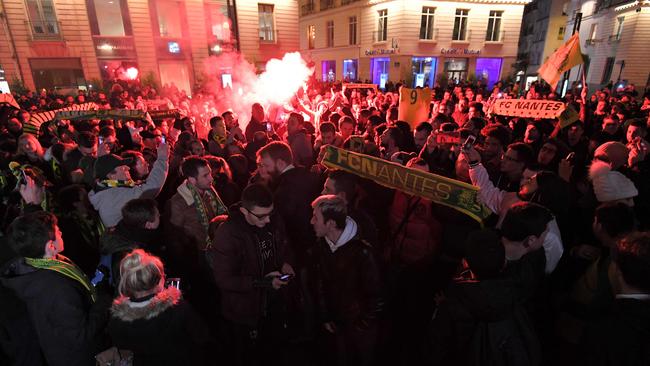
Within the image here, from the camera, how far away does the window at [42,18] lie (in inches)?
882

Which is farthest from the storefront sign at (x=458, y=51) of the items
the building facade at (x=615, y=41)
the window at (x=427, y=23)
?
the building facade at (x=615, y=41)

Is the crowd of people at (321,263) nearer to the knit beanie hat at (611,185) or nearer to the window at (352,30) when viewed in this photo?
the knit beanie hat at (611,185)

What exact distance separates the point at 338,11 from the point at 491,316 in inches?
1637

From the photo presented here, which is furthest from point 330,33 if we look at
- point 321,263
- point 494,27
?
point 321,263

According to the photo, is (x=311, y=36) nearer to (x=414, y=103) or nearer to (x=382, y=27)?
(x=382, y=27)

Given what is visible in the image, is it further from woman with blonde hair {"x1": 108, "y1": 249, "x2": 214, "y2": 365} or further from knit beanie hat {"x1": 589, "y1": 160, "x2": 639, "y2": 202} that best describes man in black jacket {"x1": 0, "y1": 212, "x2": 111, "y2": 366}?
knit beanie hat {"x1": 589, "y1": 160, "x2": 639, "y2": 202}

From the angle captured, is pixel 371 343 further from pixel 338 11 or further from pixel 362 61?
pixel 338 11

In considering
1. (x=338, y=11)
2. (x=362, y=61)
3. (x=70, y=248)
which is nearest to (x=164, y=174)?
(x=70, y=248)

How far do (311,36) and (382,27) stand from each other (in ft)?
43.9

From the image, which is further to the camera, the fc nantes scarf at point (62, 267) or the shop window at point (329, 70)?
the shop window at point (329, 70)

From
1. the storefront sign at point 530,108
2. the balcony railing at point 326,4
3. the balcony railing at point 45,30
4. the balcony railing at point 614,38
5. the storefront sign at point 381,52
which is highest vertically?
the balcony railing at point 326,4

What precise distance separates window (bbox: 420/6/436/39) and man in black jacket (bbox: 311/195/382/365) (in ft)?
112

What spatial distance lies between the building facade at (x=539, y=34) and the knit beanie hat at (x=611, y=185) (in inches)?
1677

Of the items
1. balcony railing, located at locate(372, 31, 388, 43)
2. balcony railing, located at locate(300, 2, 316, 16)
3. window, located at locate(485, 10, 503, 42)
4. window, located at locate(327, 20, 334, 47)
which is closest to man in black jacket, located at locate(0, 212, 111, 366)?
balcony railing, located at locate(372, 31, 388, 43)
